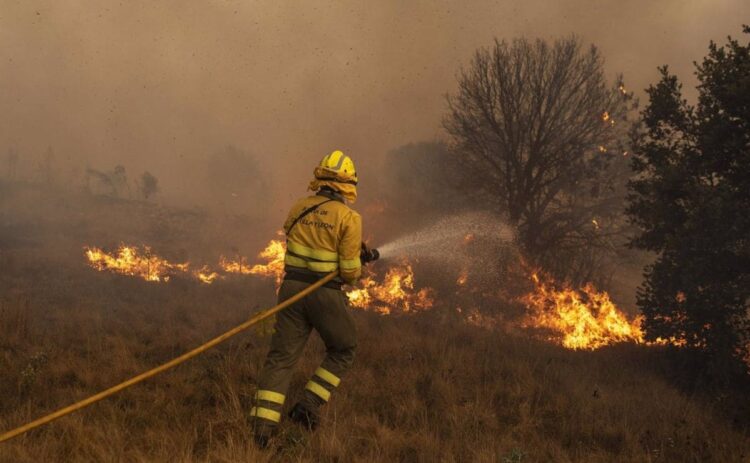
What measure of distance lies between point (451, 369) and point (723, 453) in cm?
287

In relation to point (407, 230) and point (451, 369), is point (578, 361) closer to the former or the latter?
point (451, 369)

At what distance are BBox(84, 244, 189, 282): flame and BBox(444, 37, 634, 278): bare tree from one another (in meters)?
12.7

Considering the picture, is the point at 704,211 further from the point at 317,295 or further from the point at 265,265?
the point at 265,265

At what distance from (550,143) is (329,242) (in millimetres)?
13455

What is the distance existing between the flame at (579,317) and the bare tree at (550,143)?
1.30 m

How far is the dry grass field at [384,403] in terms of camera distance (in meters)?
3.37

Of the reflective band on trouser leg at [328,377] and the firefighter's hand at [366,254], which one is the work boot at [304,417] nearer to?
the reflective band on trouser leg at [328,377]

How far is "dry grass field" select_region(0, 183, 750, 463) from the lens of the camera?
133 inches

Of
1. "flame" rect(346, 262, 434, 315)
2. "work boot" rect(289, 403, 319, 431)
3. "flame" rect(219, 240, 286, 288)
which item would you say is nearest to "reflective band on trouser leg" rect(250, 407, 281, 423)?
"work boot" rect(289, 403, 319, 431)

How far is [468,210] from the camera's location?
17.0 m

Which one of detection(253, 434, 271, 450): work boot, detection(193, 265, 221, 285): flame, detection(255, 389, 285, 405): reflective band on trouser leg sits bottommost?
detection(253, 434, 271, 450): work boot

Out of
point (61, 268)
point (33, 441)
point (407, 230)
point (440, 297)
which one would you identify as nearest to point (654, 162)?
point (440, 297)

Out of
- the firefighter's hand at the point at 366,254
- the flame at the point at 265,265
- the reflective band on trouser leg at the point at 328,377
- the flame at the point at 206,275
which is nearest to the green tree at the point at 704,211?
the firefighter's hand at the point at 366,254

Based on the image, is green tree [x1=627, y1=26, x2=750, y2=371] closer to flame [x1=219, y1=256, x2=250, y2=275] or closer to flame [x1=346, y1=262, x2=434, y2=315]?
flame [x1=346, y1=262, x2=434, y2=315]
